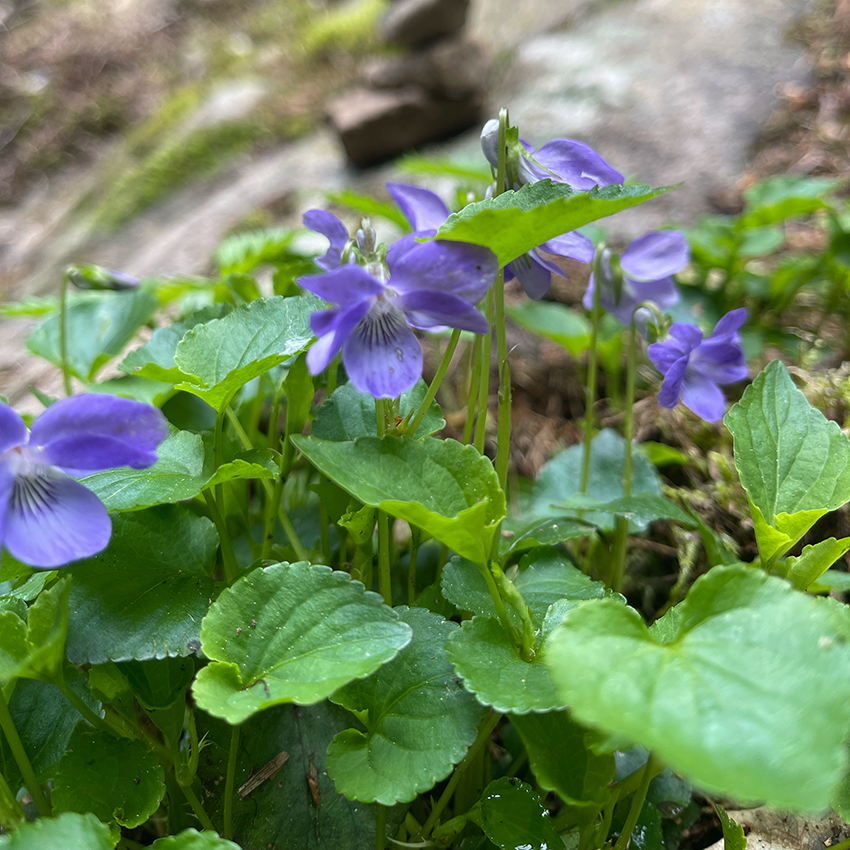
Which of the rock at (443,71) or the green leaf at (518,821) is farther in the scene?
the rock at (443,71)

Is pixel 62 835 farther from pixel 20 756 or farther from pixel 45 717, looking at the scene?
pixel 45 717

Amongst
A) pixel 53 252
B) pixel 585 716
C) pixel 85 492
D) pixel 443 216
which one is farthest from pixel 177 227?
pixel 585 716

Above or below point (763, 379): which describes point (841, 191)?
below

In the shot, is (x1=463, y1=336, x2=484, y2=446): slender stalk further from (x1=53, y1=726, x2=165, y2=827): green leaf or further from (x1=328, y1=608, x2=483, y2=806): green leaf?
(x1=53, y1=726, x2=165, y2=827): green leaf

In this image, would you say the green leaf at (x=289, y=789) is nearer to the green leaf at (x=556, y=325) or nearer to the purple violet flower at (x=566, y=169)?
the purple violet flower at (x=566, y=169)

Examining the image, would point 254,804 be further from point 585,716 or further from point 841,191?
point 841,191

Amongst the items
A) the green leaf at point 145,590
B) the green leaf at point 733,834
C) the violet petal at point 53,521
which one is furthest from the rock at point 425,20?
the green leaf at point 733,834
